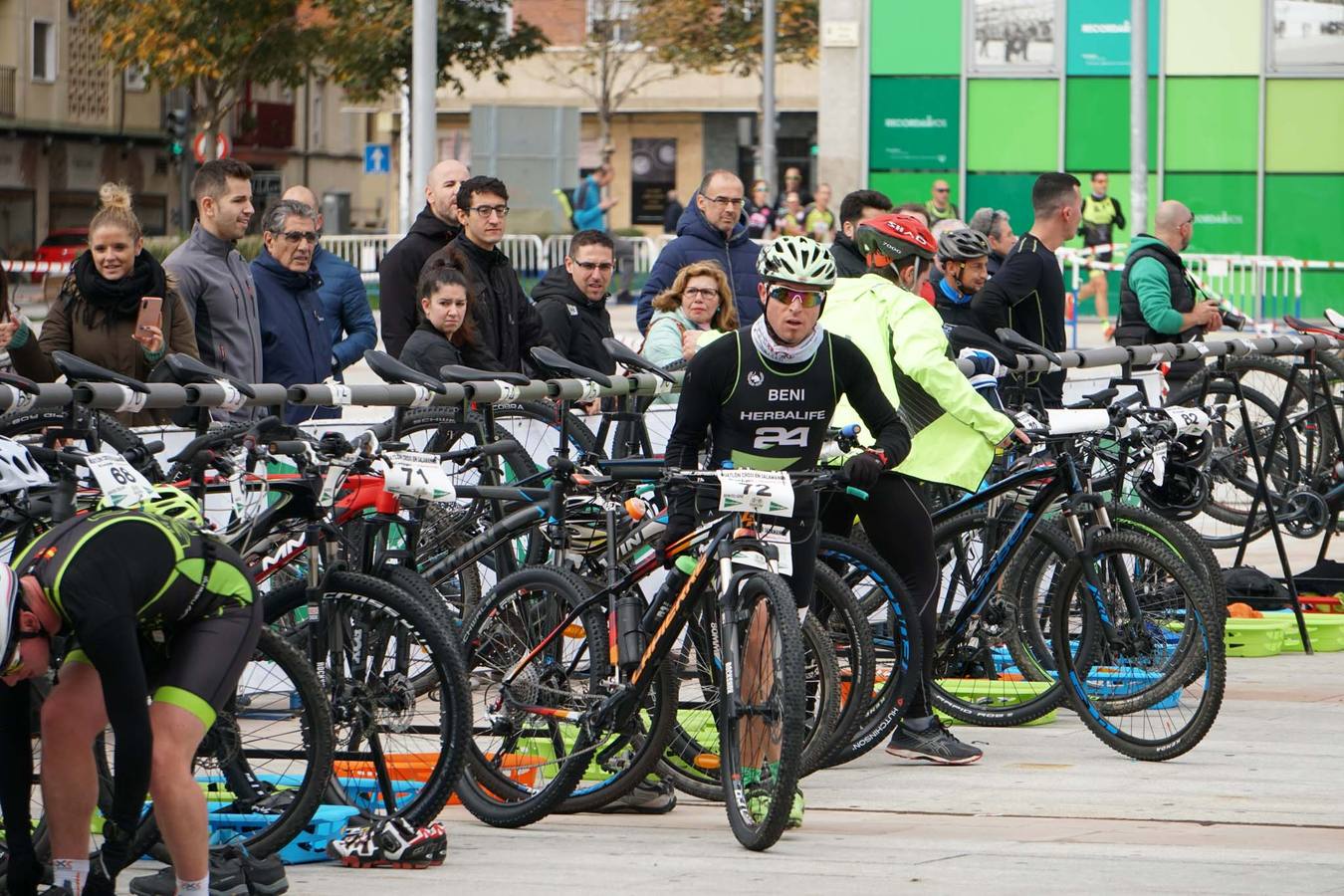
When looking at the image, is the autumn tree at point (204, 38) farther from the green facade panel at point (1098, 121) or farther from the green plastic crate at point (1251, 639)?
the green plastic crate at point (1251, 639)

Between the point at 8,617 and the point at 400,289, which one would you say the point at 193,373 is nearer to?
the point at 8,617

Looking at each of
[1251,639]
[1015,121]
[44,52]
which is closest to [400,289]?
[1251,639]

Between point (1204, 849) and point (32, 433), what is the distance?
147 inches

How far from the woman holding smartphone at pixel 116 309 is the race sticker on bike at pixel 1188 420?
376 centimetres

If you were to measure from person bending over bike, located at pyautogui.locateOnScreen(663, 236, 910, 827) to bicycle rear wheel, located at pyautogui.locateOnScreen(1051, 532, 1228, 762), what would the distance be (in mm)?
1176

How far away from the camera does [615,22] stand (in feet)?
195

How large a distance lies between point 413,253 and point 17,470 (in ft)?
15.0

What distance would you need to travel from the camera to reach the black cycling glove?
709 cm

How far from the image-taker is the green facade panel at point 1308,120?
30.0m

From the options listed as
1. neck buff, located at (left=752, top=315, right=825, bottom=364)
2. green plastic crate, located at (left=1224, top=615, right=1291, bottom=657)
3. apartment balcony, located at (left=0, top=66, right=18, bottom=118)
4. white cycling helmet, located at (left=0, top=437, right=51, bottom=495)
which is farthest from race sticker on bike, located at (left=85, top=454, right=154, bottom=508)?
apartment balcony, located at (left=0, top=66, right=18, bottom=118)

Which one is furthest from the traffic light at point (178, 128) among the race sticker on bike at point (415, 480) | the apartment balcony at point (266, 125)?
the race sticker on bike at point (415, 480)

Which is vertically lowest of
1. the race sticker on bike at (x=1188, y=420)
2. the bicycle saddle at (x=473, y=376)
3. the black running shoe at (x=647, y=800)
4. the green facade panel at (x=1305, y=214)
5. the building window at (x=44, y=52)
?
the black running shoe at (x=647, y=800)

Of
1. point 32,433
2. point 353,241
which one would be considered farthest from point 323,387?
point 353,241

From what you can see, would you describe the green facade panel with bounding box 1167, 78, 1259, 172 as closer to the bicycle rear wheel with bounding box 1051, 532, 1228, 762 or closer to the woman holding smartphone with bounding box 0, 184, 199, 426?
the woman holding smartphone with bounding box 0, 184, 199, 426
